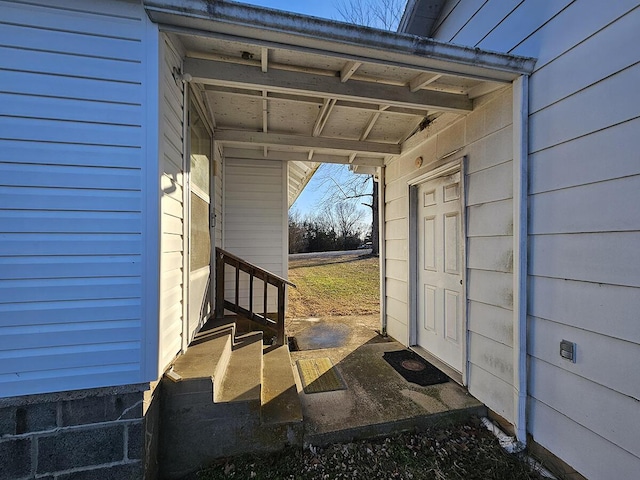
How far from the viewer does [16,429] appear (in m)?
1.47

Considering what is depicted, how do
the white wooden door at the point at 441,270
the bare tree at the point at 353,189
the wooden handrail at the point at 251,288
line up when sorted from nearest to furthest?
the white wooden door at the point at 441,270 < the wooden handrail at the point at 251,288 < the bare tree at the point at 353,189

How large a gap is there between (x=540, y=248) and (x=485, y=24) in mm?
2013

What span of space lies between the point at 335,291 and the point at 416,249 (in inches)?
192

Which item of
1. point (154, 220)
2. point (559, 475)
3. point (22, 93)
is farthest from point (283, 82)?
point (559, 475)

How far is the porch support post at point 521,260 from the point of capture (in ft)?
6.49

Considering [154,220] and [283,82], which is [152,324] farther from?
[283,82]

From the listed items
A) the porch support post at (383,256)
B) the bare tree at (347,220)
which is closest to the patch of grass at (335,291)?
the porch support post at (383,256)

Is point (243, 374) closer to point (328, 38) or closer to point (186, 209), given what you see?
point (186, 209)

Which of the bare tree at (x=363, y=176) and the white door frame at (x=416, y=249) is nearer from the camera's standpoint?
the white door frame at (x=416, y=249)

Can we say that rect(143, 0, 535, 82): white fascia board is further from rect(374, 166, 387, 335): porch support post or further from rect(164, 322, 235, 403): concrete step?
rect(374, 166, 387, 335): porch support post

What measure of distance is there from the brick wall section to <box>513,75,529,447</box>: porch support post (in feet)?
7.84

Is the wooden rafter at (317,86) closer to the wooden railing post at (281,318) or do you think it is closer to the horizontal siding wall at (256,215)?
the wooden railing post at (281,318)

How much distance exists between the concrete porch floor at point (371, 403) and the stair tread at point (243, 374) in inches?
18.0

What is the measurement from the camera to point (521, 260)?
78.4 inches
